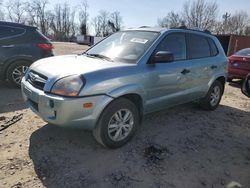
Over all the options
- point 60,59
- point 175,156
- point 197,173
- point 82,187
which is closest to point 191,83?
point 175,156

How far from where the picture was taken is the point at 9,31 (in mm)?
6547

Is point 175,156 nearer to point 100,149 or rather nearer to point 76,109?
point 100,149

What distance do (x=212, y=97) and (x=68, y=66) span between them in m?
3.53

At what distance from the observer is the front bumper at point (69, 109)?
3.09m

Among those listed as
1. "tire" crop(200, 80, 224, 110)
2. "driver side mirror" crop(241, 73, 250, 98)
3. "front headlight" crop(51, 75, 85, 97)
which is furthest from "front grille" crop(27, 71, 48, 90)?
"driver side mirror" crop(241, 73, 250, 98)

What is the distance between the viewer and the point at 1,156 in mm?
3420

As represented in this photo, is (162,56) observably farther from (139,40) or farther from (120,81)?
(120,81)

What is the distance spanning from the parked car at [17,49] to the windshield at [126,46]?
2727mm

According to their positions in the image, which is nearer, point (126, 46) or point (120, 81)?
point (120, 81)

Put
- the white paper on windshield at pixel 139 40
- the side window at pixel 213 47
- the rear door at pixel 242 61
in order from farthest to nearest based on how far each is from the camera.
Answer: the rear door at pixel 242 61, the side window at pixel 213 47, the white paper on windshield at pixel 139 40

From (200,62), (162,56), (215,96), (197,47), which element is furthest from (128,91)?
(215,96)

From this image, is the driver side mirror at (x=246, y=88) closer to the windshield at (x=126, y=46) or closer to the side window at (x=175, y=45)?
the side window at (x=175, y=45)

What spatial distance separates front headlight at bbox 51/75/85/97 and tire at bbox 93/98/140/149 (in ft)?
1.67

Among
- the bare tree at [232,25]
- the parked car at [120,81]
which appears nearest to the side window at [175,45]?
the parked car at [120,81]
